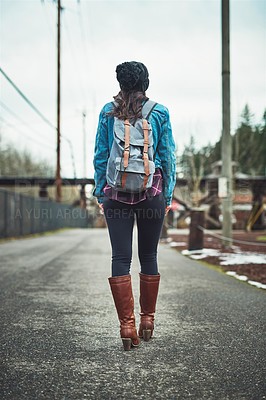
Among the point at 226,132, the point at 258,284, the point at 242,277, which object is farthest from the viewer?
the point at 226,132

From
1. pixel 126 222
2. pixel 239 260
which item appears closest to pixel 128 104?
pixel 126 222

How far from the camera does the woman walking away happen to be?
312 centimetres

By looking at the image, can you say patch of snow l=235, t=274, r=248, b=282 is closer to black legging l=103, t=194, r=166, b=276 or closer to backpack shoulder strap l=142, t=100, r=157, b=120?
black legging l=103, t=194, r=166, b=276

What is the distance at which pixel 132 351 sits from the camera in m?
3.08

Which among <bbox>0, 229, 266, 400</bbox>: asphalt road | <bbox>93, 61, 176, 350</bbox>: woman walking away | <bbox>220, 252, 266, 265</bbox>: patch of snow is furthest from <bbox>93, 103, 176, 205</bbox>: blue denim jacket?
<bbox>220, 252, 266, 265</bbox>: patch of snow

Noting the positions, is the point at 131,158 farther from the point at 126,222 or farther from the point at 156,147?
the point at 126,222

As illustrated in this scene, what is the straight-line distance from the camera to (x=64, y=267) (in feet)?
27.3

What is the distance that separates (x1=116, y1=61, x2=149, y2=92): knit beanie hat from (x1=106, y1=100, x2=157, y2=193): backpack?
0.95ft

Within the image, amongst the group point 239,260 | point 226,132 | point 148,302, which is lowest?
point 239,260

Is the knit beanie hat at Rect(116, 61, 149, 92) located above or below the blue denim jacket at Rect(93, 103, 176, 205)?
above

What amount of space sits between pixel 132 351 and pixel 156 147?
4.36 ft

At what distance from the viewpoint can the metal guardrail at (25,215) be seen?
18.6 metres

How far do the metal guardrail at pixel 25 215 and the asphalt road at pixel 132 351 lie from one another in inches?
517

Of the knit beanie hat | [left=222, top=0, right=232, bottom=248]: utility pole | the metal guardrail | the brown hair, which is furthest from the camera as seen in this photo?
the metal guardrail
